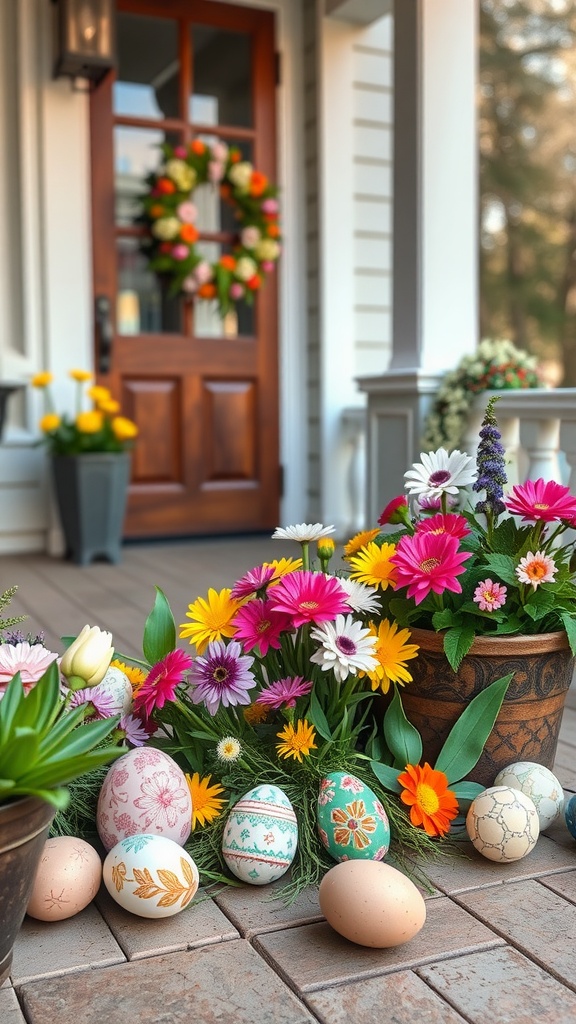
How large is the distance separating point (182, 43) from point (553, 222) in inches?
268

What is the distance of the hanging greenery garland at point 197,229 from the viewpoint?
4.32m

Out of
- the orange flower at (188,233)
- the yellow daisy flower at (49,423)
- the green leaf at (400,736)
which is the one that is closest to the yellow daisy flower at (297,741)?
the green leaf at (400,736)

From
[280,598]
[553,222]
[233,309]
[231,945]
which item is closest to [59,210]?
[233,309]

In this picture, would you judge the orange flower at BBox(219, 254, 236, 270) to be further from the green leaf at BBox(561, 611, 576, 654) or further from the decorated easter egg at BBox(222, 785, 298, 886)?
the decorated easter egg at BBox(222, 785, 298, 886)


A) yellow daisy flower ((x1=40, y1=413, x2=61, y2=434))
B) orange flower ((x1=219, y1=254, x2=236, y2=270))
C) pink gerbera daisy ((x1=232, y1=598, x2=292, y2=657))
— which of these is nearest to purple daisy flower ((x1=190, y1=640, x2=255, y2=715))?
pink gerbera daisy ((x1=232, y1=598, x2=292, y2=657))

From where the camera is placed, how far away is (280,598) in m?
1.44

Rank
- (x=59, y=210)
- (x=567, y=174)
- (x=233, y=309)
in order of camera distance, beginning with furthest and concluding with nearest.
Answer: (x=567, y=174)
(x=233, y=309)
(x=59, y=210)

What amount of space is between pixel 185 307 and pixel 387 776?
335 cm

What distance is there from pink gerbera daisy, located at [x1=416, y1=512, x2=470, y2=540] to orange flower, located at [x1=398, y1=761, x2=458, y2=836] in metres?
0.35

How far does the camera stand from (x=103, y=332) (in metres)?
4.34

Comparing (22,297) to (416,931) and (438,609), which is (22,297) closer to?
(438,609)

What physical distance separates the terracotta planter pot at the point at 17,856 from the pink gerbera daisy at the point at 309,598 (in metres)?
0.47

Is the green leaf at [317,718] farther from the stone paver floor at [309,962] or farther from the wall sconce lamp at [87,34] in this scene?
the wall sconce lamp at [87,34]

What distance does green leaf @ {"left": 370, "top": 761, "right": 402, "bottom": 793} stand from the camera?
1489mm
